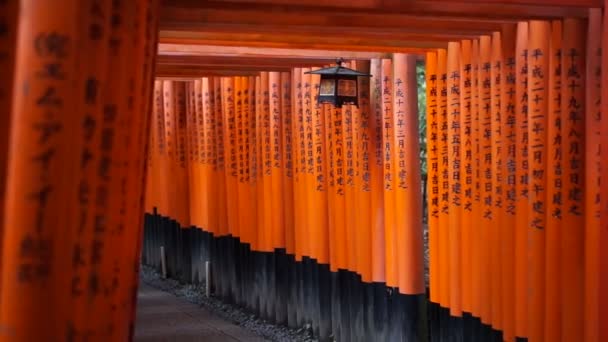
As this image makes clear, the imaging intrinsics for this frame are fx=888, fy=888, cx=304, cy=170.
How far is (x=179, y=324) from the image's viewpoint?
14.0 m

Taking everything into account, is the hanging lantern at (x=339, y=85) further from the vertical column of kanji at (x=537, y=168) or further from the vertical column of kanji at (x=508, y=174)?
the vertical column of kanji at (x=537, y=168)

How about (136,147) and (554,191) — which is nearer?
(136,147)

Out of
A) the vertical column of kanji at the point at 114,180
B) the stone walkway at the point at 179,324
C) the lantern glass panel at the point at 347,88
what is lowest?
the stone walkway at the point at 179,324

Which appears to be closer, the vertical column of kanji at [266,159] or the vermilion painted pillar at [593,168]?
the vermilion painted pillar at [593,168]

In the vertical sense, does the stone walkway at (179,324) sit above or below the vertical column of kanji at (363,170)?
below

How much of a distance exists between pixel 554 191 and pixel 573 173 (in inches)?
8.2

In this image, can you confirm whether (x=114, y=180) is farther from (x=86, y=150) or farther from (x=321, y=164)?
(x=321, y=164)

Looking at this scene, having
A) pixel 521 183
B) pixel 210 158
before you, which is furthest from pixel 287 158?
pixel 521 183

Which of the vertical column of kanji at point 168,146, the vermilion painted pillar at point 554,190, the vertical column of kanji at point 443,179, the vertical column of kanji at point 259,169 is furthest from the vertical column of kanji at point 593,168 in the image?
the vertical column of kanji at point 168,146

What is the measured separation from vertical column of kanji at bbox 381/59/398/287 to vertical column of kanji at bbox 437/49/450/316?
2.93 ft

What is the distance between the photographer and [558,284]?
22.5 feet

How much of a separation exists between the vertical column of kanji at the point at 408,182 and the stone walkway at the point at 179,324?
12.1ft

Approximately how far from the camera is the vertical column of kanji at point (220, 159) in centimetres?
1488

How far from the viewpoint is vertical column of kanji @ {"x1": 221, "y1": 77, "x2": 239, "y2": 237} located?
14.2m
